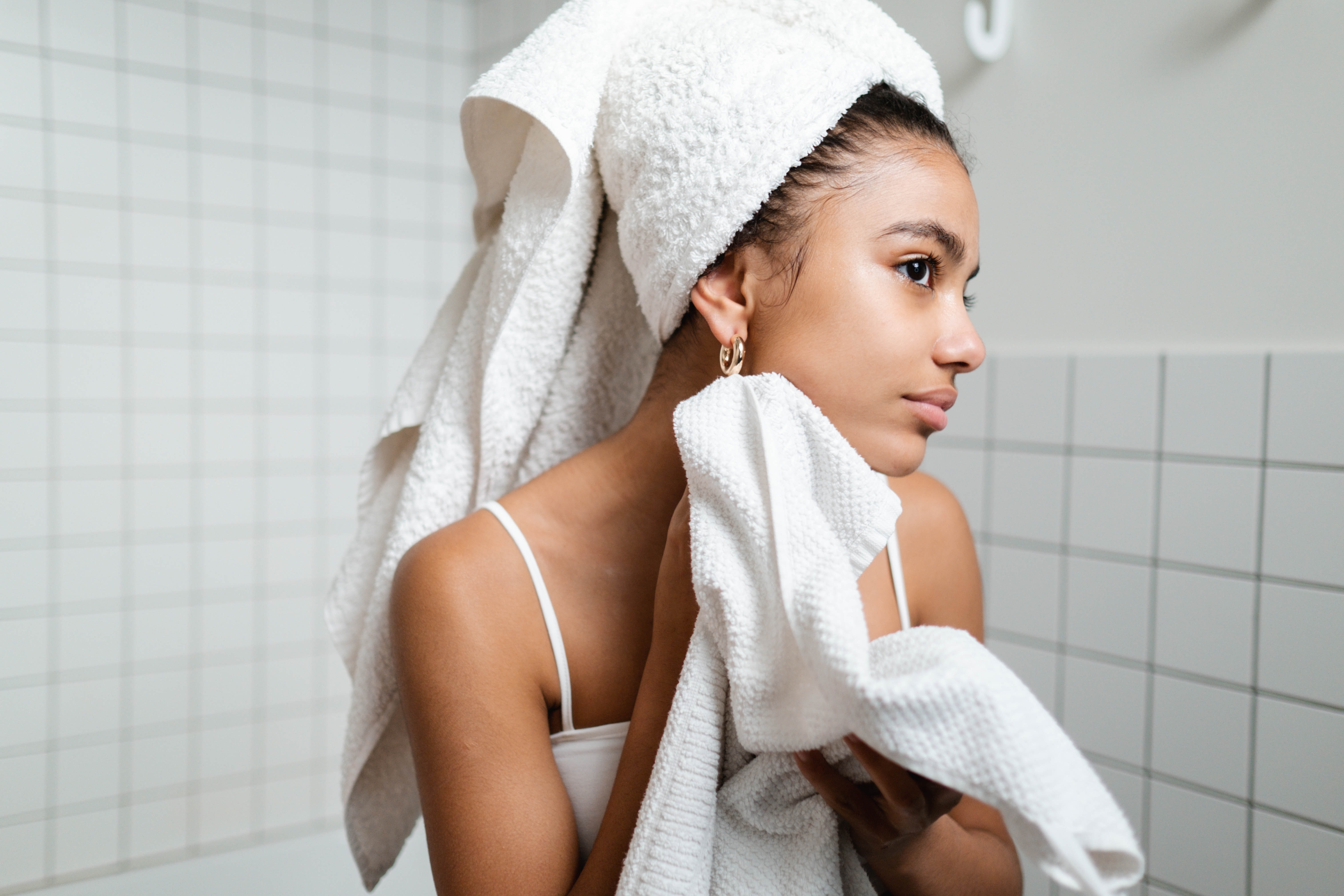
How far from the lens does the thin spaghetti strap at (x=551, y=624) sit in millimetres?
774

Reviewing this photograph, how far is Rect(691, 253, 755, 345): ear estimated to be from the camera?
0.72m

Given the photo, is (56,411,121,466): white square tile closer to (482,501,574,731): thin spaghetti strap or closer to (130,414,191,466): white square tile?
(130,414,191,466): white square tile

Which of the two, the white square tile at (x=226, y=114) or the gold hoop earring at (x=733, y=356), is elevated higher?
the white square tile at (x=226, y=114)

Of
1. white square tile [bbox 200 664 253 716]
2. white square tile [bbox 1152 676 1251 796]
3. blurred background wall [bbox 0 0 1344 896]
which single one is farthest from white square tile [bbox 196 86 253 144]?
white square tile [bbox 1152 676 1251 796]

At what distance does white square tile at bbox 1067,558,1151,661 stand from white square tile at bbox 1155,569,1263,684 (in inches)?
0.8

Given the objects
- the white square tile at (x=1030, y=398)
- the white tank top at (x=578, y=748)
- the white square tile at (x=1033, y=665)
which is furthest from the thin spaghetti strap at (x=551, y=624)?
the white square tile at (x=1030, y=398)

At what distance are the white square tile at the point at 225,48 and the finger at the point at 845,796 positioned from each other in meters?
1.83

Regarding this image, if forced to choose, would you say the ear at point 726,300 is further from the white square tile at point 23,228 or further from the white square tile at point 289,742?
the white square tile at point 289,742

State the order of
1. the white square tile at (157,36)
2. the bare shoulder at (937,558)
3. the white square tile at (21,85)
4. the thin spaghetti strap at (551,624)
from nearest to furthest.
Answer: the thin spaghetti strap at (551,624), the bare shoulder at (937,558), the white square tile at (21,85), the white square tile at (157,36)

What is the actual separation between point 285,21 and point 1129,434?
5.81ft

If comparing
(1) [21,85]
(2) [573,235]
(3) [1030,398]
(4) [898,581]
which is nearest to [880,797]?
(4) [898,581]

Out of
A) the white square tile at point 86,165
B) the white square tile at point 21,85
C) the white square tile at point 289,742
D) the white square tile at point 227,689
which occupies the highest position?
the white square tile at point 21,85

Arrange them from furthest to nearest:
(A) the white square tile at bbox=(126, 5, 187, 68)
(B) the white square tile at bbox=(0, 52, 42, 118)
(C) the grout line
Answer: (A) the white square tile at bbox=(126, 5, 187, 68), (B) the white square tile at bbox=(0, 52, 42, 118), (C) the grout line

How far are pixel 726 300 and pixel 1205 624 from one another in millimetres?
710
